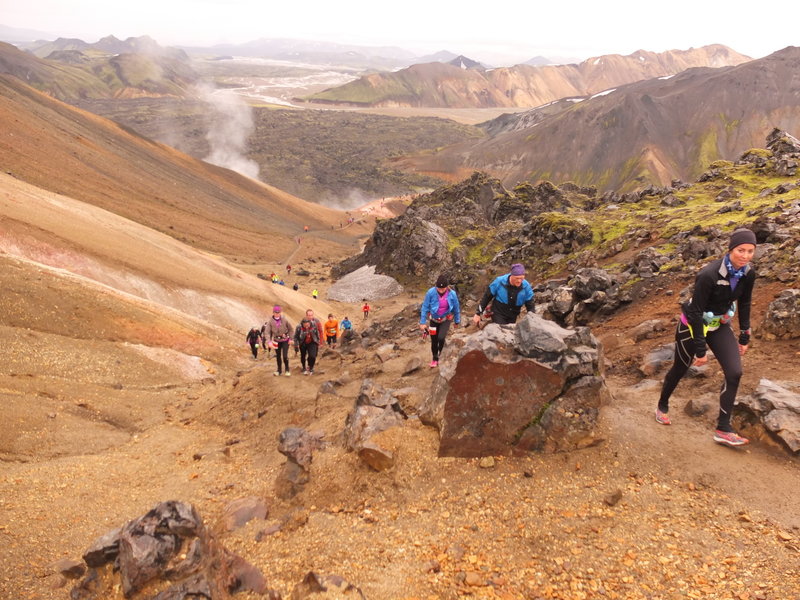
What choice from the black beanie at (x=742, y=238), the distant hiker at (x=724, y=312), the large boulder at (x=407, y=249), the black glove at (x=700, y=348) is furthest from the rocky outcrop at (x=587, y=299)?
the large boulder at (x=407, y=249)

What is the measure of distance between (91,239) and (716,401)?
30.0 meters

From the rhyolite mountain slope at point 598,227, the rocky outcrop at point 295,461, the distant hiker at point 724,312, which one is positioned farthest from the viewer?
the rhyolite mountain slope at point 598,227

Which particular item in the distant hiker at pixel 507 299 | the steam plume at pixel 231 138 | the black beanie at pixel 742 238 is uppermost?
the steam plume at pixel 231 138

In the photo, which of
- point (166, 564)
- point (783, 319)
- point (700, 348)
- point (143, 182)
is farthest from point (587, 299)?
point (143, 182)

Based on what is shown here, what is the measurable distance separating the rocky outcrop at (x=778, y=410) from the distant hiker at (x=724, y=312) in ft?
1.43

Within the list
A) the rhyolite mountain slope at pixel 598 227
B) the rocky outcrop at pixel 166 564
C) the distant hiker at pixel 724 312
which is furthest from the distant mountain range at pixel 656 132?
the rocky outcrop at pixel 166 564

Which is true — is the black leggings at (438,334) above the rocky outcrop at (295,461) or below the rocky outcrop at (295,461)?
above

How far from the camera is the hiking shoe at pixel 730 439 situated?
23.5 ft

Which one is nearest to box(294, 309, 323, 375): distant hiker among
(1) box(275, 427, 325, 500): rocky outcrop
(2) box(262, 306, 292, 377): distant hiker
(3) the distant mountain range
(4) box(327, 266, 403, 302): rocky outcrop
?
(2) box(262, 306, 292, 377): distant hiker

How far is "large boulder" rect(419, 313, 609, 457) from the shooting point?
767cm

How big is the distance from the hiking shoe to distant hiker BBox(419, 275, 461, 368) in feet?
18.0

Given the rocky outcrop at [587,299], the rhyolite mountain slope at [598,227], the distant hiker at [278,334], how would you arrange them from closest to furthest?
the distant hiker at [278,334], the rocky outcrop at [587,299], the rhyolite mountain slope at [598,227]

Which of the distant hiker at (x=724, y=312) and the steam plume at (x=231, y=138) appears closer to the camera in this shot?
the distant hiker at (x=724, y=312)

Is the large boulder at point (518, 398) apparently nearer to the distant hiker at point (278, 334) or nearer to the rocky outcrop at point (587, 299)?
the distant hiker at point (278, 334)
